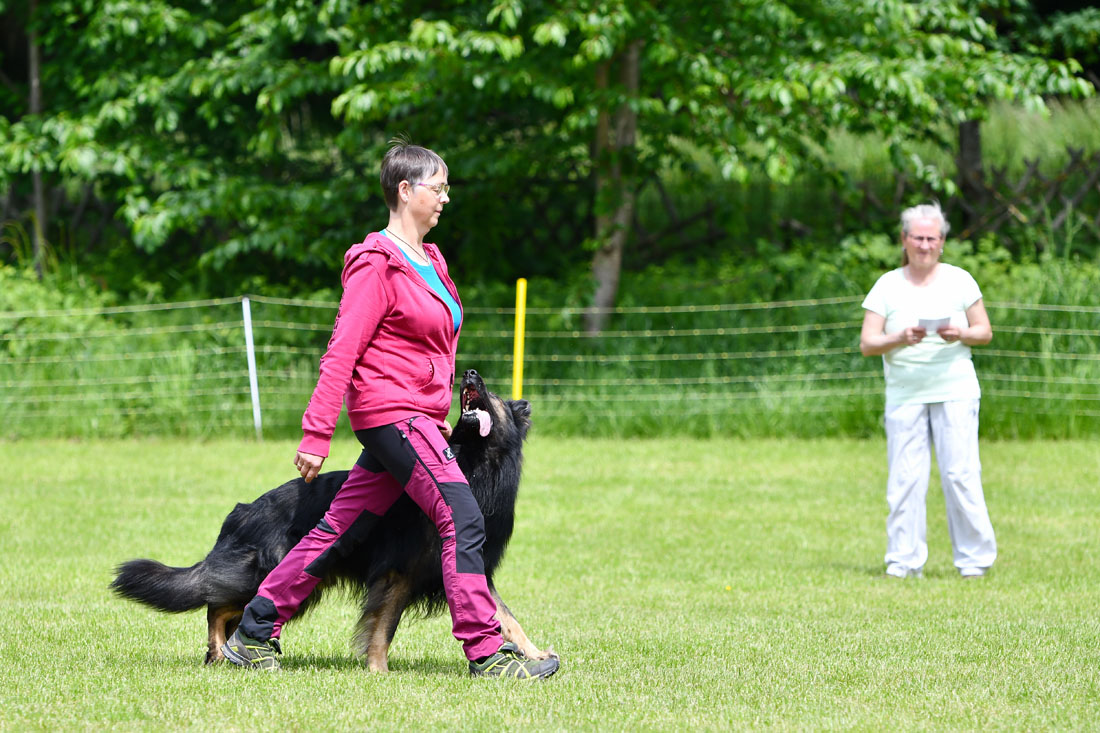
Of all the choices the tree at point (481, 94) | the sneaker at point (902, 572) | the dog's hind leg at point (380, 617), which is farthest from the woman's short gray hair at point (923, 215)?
the tree at point (481, 94)

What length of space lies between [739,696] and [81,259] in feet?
43.2

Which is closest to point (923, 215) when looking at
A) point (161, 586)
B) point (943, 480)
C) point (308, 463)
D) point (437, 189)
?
point (943, 480)

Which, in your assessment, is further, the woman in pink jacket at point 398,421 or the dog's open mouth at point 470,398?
the dog's open mouth at point 470,398

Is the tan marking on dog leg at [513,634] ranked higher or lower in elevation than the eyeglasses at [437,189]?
lower

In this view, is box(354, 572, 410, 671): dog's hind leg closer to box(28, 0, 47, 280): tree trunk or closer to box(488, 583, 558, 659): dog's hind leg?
box(488, 583, 558, 659): dog's hind leg

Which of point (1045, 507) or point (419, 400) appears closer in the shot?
point (419, 400)

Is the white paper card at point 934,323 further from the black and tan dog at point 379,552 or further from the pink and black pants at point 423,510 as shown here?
the pink and black pants at point 423,510

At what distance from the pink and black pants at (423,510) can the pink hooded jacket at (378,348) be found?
0.27 ft

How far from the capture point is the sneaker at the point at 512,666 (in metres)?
4.08

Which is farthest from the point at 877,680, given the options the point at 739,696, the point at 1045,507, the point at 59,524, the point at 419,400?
the point at 59,524

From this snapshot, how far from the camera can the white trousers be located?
654cm

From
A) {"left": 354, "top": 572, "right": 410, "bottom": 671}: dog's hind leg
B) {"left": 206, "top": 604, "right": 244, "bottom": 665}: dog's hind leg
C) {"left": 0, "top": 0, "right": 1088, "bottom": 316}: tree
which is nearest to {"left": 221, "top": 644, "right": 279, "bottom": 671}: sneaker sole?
{"left": 206, "top": 604, "right": 244, "bottom": 665}: dog's hind leg

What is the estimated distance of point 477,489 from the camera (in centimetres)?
424

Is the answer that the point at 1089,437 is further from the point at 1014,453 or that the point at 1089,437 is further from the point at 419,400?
the point at 419,400
